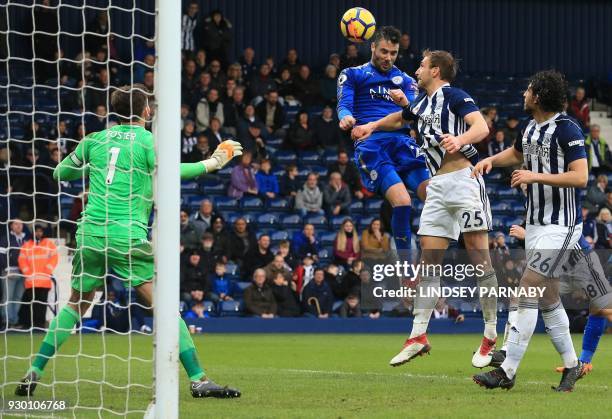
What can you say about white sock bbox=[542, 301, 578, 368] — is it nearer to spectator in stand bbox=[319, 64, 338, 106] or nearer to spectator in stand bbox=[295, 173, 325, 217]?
spectator in stand bbox=[295, 173, 325, 217]

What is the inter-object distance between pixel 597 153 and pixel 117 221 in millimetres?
18372

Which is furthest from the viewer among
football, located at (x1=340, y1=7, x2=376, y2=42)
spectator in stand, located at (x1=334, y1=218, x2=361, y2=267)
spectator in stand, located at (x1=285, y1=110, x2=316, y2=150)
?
spectator in stand, located at (x1=285, y1=110, x2=316, y2=150)

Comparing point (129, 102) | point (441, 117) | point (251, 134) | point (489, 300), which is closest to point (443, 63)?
point (441, 117)

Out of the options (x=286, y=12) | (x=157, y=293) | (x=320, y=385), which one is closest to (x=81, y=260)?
(x=157, y=293)

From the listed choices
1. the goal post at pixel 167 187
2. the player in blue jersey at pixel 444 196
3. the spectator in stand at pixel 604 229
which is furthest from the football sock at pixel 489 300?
the spectator in stand at pixel 604 229

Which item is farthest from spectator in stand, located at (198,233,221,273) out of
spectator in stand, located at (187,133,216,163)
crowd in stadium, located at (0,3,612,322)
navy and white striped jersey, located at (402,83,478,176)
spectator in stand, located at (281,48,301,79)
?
navy and white striped jersey, located at (402,83,478,176)

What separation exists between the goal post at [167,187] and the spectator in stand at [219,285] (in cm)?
1343

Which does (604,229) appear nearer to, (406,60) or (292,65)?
(406,60)

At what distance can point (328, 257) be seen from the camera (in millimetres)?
21719

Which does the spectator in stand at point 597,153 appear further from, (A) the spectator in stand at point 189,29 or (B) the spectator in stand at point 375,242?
(A) the spectator in stand at point 189,29

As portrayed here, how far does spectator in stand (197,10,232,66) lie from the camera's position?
2448 centimetres

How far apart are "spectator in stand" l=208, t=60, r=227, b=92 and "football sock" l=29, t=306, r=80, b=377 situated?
15514 millimetres

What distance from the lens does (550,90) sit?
8.35 m

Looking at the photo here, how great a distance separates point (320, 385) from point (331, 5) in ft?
68.2
